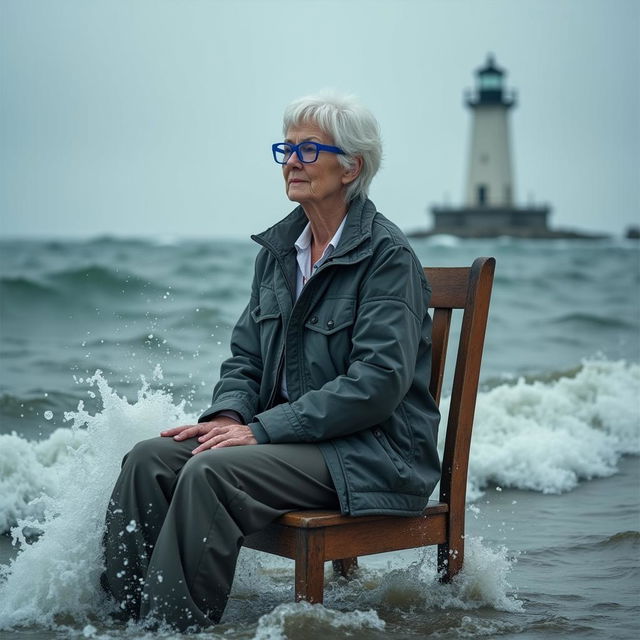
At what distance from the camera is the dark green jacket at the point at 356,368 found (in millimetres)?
3270

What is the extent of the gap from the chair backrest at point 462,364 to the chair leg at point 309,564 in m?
0.61

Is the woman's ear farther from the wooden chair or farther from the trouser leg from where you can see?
the trouser leg

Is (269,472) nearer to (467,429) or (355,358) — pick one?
(355,358)

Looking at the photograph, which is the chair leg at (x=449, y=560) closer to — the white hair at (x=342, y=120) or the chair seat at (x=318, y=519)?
the chair seat at (x=318, y=519)

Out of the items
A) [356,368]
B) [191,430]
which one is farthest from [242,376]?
[356,368]

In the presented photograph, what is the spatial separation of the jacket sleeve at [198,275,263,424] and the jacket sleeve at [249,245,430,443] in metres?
0.23

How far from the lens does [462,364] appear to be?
366 cm

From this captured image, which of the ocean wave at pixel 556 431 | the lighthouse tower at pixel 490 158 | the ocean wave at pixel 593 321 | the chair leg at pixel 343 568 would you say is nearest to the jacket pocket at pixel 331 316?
the chair leg at pixel 343 568

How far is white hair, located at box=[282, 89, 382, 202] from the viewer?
11.6 feet

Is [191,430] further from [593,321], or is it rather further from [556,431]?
[593,321]

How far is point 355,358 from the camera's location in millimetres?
3365

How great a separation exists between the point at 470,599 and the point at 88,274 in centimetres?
1413


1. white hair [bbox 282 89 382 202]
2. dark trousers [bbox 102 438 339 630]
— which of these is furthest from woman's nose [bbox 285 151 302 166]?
dark trousers [bbox 102 438 339 630]

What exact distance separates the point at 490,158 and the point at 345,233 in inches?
2548
